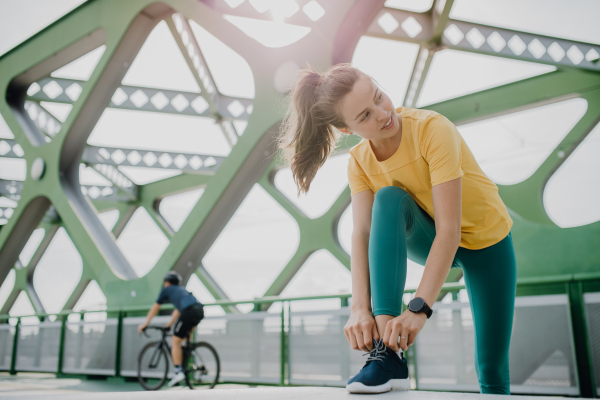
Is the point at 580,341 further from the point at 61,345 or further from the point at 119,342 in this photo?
the point at 61,345

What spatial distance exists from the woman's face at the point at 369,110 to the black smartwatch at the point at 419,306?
70 centimetres

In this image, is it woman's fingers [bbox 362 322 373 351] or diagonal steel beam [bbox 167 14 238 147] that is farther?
diagonal steel beam [bbox 167 14 238 147]

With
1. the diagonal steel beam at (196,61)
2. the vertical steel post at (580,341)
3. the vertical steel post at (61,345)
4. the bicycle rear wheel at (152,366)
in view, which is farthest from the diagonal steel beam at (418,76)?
the vertical steel post at (61,345)

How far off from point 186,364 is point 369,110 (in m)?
6.25

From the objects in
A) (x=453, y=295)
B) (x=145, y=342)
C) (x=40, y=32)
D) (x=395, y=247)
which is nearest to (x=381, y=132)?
(x=395, y=247)

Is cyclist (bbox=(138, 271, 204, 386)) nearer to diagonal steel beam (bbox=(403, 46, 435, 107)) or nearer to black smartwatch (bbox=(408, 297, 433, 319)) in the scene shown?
black smartwatch (bbox=(408, 297, 433, 319))

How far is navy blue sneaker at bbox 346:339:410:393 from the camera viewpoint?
156 centimetres

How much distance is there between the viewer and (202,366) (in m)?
7.15

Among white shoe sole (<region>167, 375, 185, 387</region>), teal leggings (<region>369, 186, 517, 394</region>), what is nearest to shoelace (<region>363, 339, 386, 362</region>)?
teal leggings (<region>369, 186, 517, 394</region>)

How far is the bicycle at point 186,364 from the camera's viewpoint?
23.3 feet

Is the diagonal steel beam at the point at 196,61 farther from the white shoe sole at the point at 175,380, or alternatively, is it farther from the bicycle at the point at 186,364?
the white shoe sole at the point at 175,380

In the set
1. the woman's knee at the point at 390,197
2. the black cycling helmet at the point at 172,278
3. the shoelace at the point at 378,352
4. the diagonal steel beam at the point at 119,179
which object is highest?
the diagonal steel beam at the point at 119,179

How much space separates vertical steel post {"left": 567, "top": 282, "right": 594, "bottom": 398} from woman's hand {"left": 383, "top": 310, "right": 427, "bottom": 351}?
3.62 meters

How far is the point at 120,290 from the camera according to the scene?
939cm
